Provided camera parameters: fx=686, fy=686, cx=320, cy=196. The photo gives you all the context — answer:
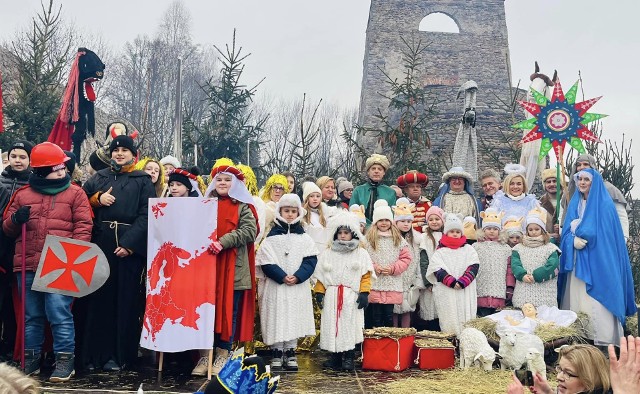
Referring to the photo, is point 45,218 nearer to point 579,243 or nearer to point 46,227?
point 46,227

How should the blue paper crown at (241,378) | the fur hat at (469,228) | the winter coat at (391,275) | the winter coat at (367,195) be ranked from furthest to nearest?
the winter coat at (367,195) < the fur hat at (469,228) < the winter coat at (391,275) < the blue paper crown at (241,378)

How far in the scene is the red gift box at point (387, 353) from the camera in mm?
6836

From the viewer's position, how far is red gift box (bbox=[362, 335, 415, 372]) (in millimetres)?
6836

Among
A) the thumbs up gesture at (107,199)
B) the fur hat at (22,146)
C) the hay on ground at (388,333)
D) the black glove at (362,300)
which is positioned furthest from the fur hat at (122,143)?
the hay on ground at (388,333)

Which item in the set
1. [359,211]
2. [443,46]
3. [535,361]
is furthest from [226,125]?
[443,46]

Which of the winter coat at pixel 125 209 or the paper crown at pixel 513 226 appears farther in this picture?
the paper crown at pixel 513 226

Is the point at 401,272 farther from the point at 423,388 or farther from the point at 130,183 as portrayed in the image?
the point at 130,183

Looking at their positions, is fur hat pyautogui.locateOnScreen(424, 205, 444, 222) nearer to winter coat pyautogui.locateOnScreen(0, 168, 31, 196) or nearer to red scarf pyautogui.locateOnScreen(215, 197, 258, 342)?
red scarf pyautogui.locateOnScreen(215, 197, 258, 342)

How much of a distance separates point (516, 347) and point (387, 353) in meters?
1.27

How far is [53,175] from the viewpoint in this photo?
19.9 ft

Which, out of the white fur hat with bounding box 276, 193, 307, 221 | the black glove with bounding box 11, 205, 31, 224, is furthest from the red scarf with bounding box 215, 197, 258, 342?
the black glove with bounding box 11, 205, 31, 224

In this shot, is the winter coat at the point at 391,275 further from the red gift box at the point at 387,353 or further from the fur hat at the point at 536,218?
the fur hat at the point at 536,218

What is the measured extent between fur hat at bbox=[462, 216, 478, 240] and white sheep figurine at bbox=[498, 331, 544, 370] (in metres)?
1.67

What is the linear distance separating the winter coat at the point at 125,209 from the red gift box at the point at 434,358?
291cm
